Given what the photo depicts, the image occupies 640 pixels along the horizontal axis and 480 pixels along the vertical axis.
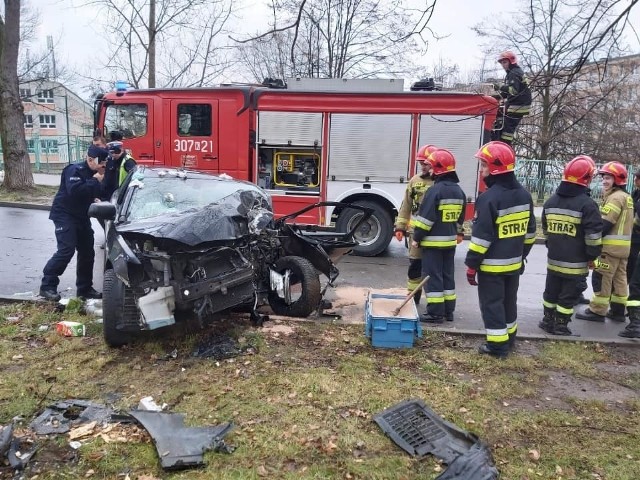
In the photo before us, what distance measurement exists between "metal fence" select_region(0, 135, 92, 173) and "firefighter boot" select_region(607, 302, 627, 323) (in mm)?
23550

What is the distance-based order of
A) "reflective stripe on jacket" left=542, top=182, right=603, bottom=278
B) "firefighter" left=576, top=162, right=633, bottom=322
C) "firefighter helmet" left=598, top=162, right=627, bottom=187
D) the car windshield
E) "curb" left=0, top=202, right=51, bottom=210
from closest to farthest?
the car windshield → "reflective stripe on jacket" left=542, top=182, right=603, bottom=278 → "firefighter" left=576, top=162, right=633, bottom=322 → "firefighter helmet" left=598, top=162, right=627, bottom=187 → "curb" left=0, top=202, right=51, bottom=210

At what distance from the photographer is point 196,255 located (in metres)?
4.34

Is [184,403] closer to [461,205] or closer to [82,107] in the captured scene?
[461,205]

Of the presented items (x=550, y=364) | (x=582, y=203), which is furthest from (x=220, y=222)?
(x=582, y=203)

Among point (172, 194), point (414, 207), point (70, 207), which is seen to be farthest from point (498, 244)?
point (70, 207)

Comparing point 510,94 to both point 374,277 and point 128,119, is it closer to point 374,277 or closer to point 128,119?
point 374,277

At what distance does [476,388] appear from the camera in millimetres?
4035

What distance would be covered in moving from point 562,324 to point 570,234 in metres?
0.96

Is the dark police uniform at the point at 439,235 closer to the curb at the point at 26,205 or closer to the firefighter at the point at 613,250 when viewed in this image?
the firefighter at the point at 613,250

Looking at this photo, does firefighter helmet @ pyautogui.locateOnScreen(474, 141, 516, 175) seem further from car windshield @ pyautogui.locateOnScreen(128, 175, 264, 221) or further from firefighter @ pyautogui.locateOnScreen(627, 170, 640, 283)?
car windshield @ pyautogui.locateOnScreen(128, 175, 264, 221)

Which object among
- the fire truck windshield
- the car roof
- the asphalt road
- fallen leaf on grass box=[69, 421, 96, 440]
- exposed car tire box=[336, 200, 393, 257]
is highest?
the fire truck windshield

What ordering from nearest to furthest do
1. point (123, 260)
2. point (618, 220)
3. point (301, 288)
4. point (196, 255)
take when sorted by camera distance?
point (123, 260)
point (196, 255)
point (301, 288)
point (618, 220)

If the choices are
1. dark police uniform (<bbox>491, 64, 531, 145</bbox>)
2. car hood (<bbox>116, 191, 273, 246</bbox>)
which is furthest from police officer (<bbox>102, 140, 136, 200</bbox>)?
dark police uniform (<bbox>491, 64, 531, 145</bbox>)

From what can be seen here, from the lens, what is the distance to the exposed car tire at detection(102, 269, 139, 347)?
4.33m
